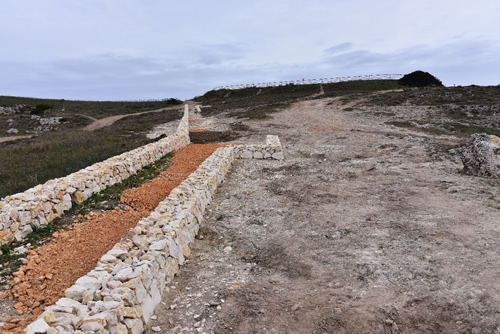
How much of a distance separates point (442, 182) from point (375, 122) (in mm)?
16469

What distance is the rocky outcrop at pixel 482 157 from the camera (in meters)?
11.0

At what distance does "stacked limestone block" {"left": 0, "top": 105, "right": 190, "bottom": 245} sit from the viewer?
7.09 m

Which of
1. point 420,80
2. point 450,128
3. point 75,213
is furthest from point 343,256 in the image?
point 420,80

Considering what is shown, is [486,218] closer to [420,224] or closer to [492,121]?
[420,224]

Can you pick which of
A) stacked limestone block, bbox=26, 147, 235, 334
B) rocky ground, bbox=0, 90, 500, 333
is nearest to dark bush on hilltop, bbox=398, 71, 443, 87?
rocky ground, bbox=0, 90, 500, 333

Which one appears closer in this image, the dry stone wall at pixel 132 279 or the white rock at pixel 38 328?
the white rock at pixel 38 328

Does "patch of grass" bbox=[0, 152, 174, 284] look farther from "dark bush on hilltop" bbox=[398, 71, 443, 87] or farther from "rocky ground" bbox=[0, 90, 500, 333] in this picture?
"dark bush on hilltop" bbox=[398, 71, 443, 87]

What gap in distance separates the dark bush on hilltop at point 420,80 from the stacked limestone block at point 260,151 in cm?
5777

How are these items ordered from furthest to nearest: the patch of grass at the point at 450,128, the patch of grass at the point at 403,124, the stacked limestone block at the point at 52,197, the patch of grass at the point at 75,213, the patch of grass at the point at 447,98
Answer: the patch of grass at the point at 447,98
the patch of grass at the point at 403,124
the patch of grass at the point at 450,128
the stacked limestone block at the point at 52,197
the patch of grass at the point at 75,213

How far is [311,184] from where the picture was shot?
11.4 meters

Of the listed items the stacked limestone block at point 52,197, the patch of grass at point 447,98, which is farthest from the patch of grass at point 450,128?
the stacked limestone block at point 52,197

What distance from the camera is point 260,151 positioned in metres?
15.9

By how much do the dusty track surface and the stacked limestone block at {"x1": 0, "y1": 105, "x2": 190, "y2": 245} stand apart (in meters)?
3.78

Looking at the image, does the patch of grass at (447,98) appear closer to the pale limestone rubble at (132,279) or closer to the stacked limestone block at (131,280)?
the pale limestone rubble at (132,279)
